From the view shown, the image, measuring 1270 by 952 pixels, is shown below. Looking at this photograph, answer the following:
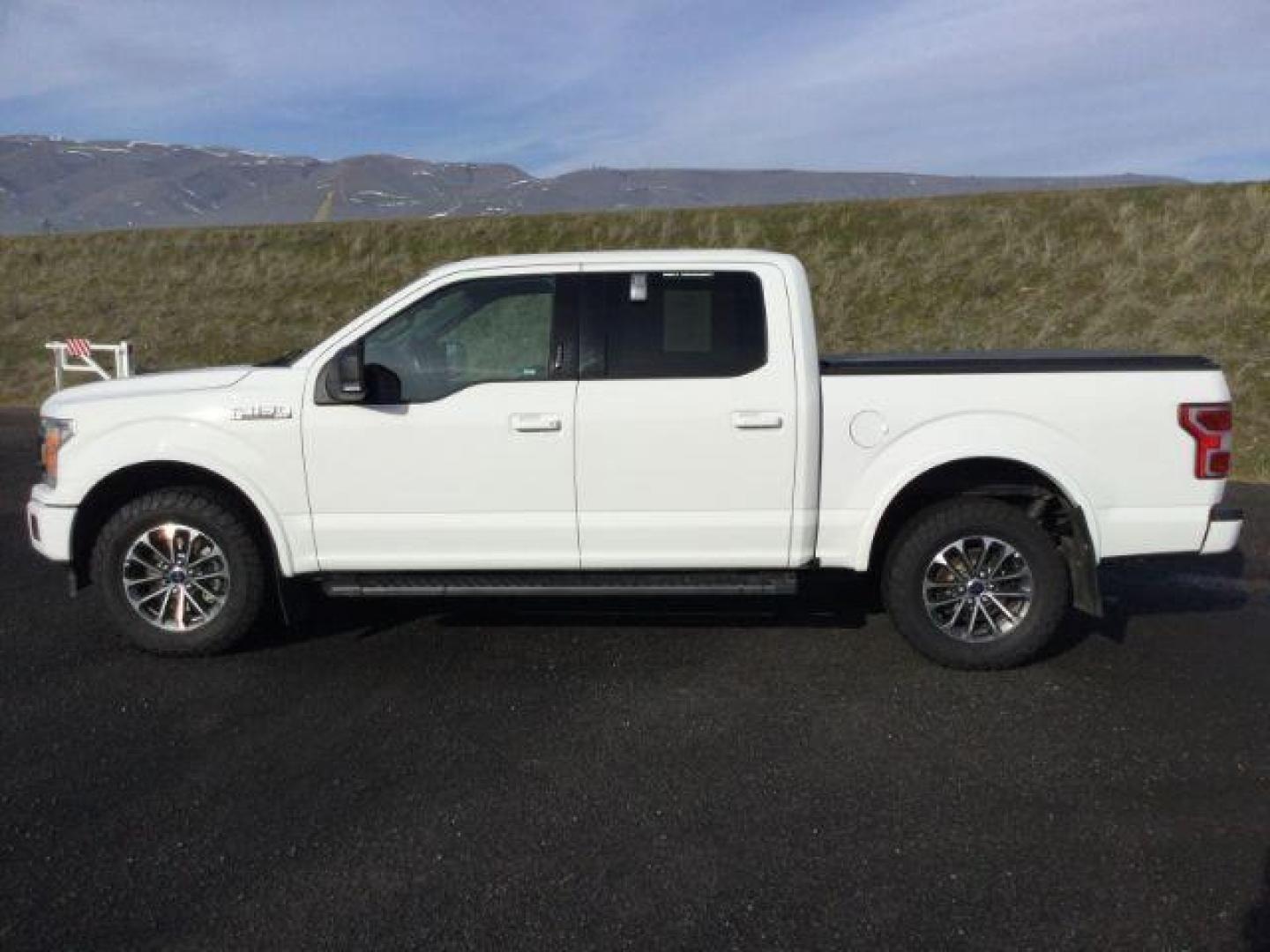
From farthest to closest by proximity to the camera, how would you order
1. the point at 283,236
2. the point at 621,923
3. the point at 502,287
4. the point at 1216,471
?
the point at 283,236, the point at 502,287, the point at 1216,471, the point at 621,923

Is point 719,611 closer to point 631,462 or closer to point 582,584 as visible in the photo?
point 582,584

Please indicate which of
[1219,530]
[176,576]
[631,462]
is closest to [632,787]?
[631,462]

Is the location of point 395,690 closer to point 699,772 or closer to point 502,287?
point 699,772

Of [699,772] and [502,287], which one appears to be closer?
[699,772]

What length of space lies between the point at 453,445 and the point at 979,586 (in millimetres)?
2621

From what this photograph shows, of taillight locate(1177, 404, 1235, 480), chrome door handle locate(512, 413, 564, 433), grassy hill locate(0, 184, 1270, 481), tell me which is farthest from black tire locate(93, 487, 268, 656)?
grassy hill locate(0, 184, 1270, 481)

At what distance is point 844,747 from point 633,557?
4.54ft

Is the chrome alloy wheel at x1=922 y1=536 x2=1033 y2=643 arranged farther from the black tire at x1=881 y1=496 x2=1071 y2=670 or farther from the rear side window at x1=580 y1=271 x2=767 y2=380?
the rear side window at x1=580 y1=271 x2=767 y2=380

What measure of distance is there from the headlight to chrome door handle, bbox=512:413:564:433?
223 centimetres

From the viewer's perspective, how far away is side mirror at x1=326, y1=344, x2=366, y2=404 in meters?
4.83

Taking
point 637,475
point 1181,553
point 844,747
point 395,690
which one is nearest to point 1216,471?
point 1181,553

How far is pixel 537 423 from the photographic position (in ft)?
16.0

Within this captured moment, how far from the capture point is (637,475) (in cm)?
491

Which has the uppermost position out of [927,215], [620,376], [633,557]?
[927,215]
